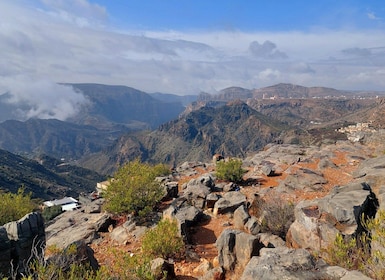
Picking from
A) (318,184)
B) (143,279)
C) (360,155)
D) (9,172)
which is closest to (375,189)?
(318,184)

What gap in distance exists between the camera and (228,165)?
949 inches

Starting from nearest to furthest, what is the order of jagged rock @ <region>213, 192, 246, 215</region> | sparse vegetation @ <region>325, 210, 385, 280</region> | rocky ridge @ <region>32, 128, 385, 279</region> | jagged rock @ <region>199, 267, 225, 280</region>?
sparse vegetation @ <region>325, 210, 385, 280</region>
rocky ridge @ <region>32, 128, 385, 279</region>
jagged rock @ <region>199, 267, 225, 280</region>
jagged rock @ <region>213, 192, 246, 215</region>

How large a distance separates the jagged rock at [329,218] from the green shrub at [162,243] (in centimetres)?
438

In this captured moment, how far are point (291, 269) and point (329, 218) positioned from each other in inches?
169

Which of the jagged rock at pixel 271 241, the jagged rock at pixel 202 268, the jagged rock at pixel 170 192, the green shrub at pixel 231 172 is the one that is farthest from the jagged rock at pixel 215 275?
the green shrub at pixel 231 172

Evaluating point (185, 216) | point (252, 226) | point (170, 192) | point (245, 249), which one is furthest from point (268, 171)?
point (245, 249)

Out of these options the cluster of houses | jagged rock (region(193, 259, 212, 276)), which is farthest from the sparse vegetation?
the cluster of houses

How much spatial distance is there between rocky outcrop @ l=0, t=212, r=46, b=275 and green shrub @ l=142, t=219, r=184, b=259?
3657 millimetres

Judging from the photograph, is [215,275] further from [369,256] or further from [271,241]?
[369,256]

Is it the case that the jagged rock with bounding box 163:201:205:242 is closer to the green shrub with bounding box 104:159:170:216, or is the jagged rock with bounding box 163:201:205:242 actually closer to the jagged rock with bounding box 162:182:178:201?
the green shrub with bounding box 104:159:170:216

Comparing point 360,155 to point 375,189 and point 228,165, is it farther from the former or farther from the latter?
point 375,189

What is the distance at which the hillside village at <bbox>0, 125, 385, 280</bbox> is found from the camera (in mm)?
8055

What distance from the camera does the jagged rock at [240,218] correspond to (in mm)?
14906

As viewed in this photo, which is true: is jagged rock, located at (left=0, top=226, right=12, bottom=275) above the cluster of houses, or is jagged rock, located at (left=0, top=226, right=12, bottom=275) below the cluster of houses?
above
